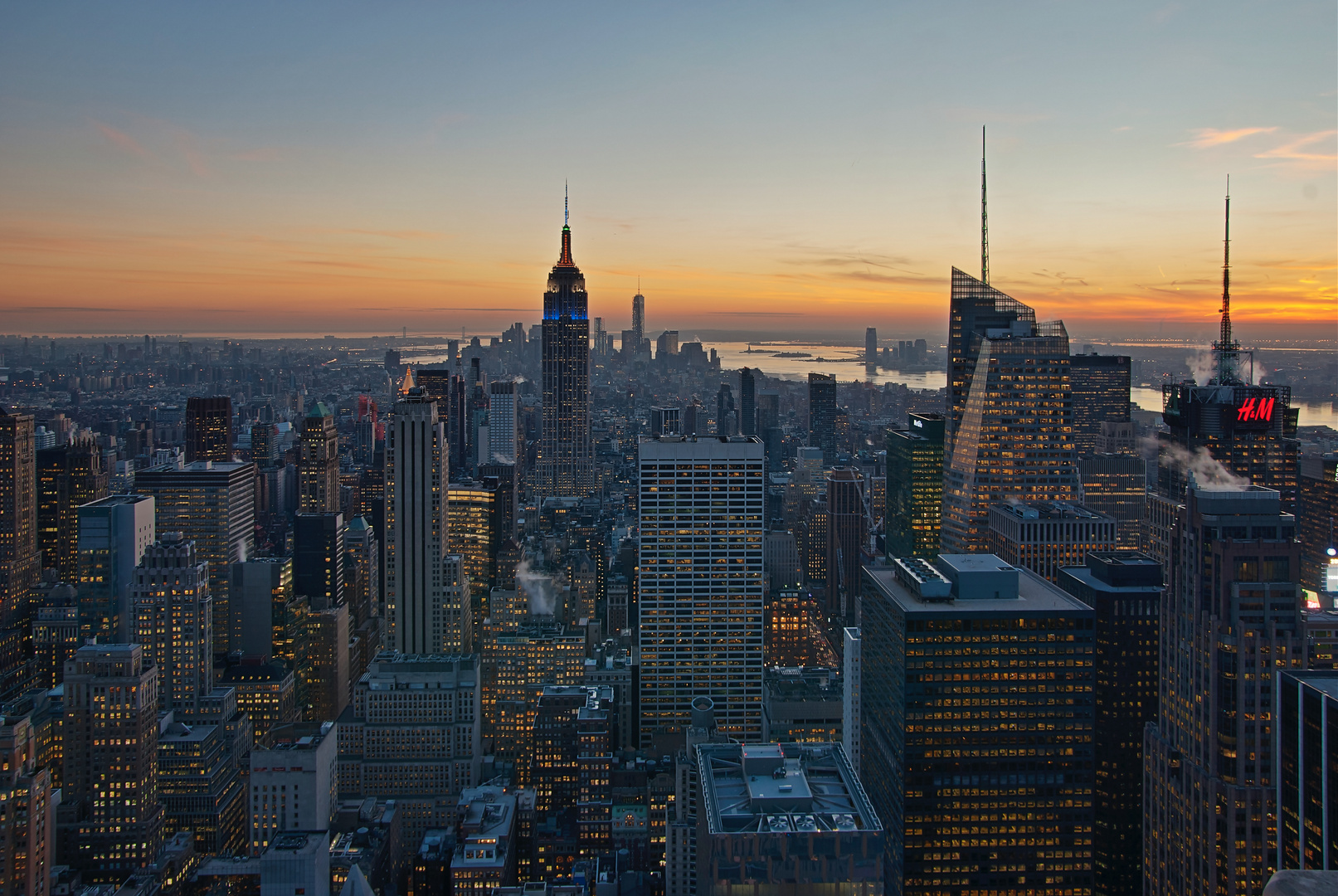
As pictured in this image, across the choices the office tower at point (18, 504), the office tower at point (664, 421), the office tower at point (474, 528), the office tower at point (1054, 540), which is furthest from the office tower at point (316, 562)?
the office tower at point (664, 421)

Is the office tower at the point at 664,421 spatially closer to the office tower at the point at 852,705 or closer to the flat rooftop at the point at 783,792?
the office tower at the point at 852,705

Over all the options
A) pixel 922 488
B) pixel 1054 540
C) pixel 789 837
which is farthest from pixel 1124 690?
pixel 922 488

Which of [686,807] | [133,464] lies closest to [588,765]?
[686,807]

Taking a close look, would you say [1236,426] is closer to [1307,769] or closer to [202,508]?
[1307,769]

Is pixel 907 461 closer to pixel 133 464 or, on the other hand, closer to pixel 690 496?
pixel 690 496

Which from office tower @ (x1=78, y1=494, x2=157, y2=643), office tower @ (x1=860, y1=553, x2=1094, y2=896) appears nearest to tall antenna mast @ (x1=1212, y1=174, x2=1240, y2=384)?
office tower @ (x1=860, y1=553, x2=1094, y2=896)
